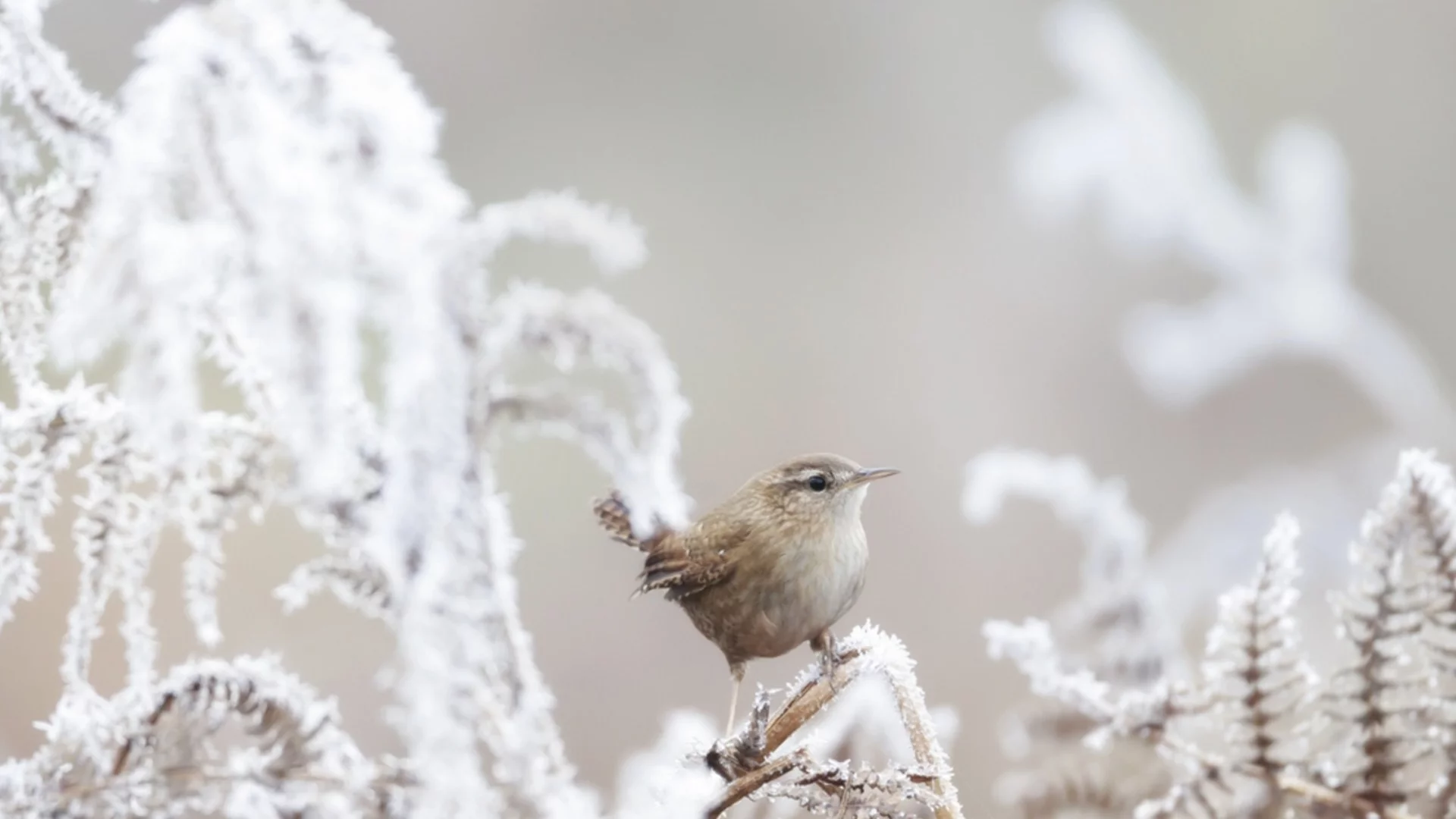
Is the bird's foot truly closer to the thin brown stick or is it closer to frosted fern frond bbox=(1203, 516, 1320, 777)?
the thin brown stick

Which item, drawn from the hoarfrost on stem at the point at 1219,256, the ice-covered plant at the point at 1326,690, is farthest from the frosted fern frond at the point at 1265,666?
the hoarfrost on stem at the point at 1219,256

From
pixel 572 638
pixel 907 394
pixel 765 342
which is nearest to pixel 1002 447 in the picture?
pixel 907 394

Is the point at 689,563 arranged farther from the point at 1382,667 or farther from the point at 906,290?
the point at 906,290

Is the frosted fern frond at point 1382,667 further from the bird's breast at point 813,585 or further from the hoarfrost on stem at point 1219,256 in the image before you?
the hoarfrost on stem at point 1219,256

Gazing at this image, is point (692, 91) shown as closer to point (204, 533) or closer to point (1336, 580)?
point (1336, 580)

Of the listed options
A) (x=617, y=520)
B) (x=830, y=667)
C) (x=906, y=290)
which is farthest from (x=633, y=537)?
(x=906, y=290)
